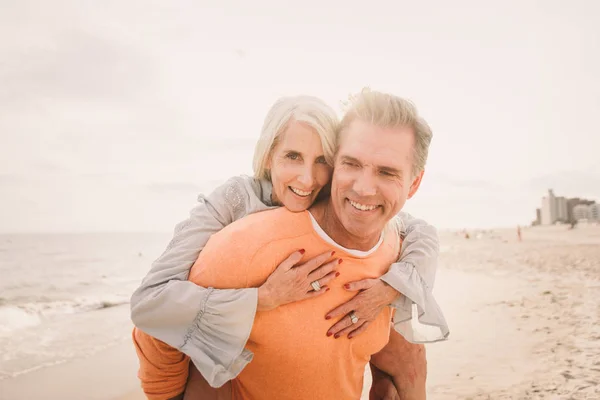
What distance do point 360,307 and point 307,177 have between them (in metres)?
0.83

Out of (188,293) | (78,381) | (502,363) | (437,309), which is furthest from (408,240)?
(78,381)

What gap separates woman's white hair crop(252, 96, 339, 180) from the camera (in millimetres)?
2729

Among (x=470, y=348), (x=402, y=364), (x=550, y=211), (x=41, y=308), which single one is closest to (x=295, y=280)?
(x=402, y=364)

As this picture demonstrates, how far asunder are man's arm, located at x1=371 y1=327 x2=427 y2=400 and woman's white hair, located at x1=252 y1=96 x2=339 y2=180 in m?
1.25

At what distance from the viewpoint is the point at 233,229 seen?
2.24 metres

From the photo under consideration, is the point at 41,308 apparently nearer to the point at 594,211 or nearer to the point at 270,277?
the point at 270,277

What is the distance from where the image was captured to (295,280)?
212 cm

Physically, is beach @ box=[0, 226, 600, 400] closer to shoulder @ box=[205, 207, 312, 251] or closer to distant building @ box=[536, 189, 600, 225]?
shoulder @ box=[205, 207, 312, 251]

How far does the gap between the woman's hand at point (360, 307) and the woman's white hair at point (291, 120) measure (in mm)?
826

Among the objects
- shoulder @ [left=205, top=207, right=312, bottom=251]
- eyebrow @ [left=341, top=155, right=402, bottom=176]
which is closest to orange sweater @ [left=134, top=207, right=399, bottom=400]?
shoulder @ [left=205, top=207, right=312, bottom=251]

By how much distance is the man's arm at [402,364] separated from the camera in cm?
293

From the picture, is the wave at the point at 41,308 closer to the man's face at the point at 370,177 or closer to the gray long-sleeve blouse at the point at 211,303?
the gray long-sleeve blouse at the point at 211,303

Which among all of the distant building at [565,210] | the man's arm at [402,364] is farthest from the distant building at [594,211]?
the man's arm at [402,364]

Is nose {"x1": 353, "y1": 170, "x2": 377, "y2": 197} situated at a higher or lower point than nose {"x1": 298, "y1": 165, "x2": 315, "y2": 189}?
lower
